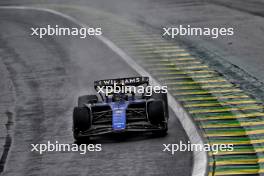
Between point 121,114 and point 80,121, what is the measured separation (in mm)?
973

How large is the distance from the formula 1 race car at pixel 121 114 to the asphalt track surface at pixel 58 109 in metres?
0.30

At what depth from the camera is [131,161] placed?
15.3 meters

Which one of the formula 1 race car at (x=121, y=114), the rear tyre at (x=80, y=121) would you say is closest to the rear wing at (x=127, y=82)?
the formula 1 race car at (x=121, y=114)

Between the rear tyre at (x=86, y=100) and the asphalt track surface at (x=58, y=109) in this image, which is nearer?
the asphalt track surface at (x=58, y=109)

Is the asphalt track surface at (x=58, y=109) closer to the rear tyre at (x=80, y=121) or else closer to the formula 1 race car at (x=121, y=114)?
the formula 1 race car at (x=121, y=114)

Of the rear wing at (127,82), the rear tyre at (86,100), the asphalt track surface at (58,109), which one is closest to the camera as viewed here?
the asphalt track surface at (58,109)

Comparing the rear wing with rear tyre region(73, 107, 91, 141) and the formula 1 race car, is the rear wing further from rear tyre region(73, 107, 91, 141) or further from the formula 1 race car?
rear tyre region(73, 107, 91, 141)

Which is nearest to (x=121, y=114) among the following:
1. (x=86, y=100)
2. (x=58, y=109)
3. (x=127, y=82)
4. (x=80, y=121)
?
(x=80, y=121)

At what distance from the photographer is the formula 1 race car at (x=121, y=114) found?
16.6 metres

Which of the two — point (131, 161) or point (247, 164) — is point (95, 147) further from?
point (247, 164)

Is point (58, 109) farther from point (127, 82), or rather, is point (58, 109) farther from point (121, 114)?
point (121, 114)

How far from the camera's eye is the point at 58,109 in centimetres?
2036

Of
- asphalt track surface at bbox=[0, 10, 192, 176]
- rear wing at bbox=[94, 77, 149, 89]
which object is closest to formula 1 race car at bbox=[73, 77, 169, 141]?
rear wing at bbox=[94, 77, 149, 89]

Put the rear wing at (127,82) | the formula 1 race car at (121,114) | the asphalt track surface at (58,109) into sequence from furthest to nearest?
the rear wing at (127,82) < the formula 1 race car at (121,114) < the asphalt track surface at (58,109)
